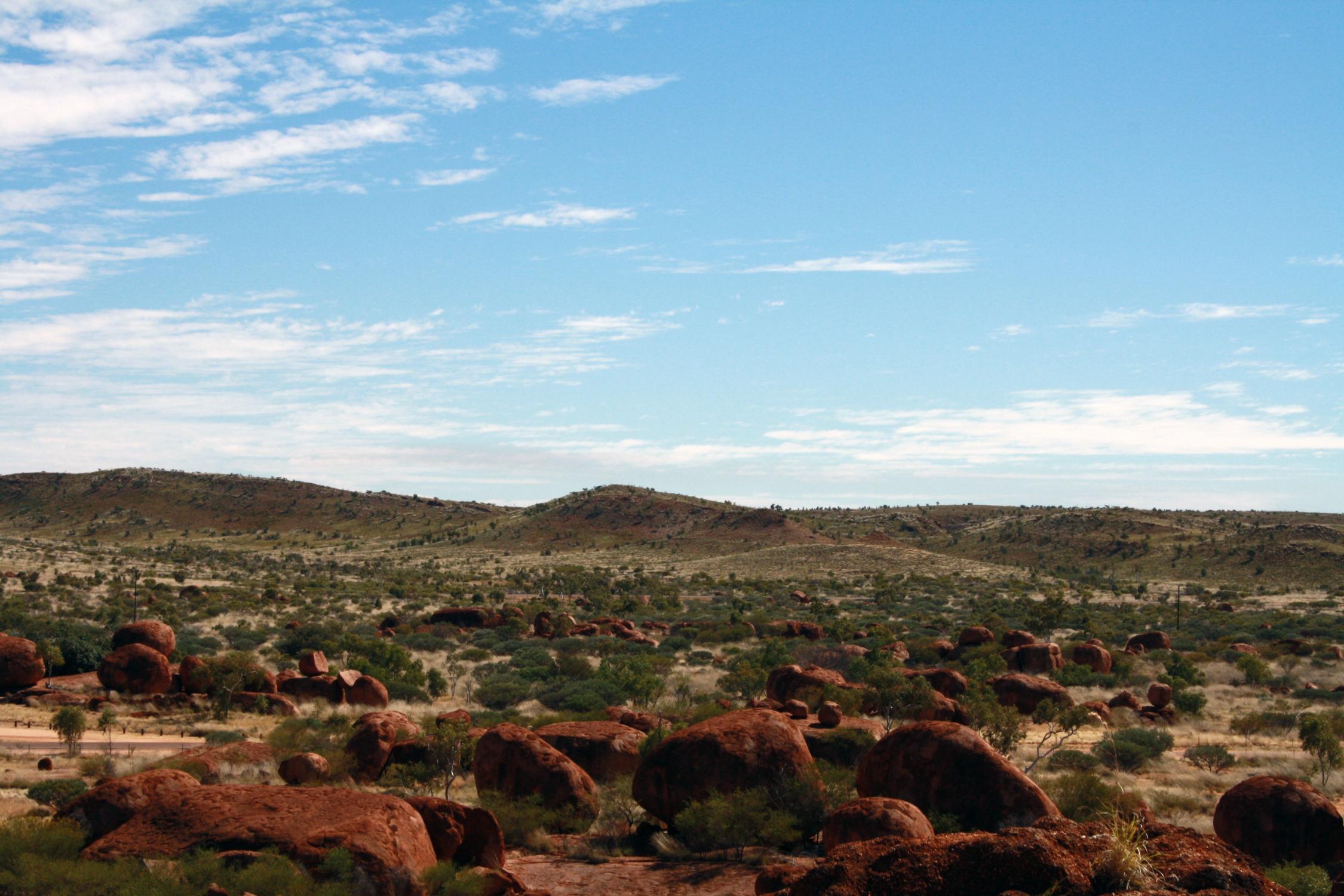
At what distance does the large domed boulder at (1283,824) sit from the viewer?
16.0 m

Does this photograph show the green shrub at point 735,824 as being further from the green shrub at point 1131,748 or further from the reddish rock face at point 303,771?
the green shrub at point 1131,748

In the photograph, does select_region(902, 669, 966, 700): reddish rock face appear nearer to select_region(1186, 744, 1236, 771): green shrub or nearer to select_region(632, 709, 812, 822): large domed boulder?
select_region(1186, 744, 1236, 771): green shrub

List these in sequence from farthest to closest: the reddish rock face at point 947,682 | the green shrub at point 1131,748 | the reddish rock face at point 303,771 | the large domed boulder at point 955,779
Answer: the reddish rock face at point 947,682, the green shrub at point 1131,748, the reddish rock face at point 303,771, the large domed boulder at point 955,779

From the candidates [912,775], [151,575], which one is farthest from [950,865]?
[151,575]

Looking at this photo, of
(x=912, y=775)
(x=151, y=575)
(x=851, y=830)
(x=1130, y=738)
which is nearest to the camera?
(x=851, y=830)

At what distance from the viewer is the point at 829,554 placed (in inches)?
4092

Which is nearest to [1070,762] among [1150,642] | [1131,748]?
[1131,748]

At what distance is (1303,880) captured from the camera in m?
13.5

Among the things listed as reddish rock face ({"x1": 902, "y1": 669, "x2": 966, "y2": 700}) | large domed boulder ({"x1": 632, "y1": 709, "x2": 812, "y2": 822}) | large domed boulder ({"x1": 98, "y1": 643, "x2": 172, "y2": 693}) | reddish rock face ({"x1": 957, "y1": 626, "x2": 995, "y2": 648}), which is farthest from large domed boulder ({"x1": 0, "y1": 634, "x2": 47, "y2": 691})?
reddish rock face ({"x1": 957, "y1": 626, "x2": 995, "y2": 648})

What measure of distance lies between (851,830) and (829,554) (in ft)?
296

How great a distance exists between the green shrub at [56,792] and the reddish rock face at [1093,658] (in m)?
35.1

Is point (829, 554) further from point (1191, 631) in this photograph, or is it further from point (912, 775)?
point (912, 775)

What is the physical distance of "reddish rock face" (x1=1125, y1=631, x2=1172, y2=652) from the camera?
4744cm

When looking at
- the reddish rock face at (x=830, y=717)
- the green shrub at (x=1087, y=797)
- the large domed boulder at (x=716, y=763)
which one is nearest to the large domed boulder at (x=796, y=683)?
the reddish rock face at (x=830, y=717)
